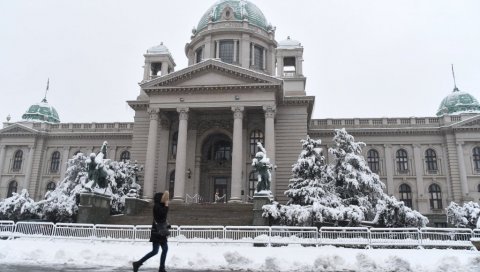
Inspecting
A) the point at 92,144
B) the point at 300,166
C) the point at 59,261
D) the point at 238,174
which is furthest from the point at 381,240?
the point at 92,144

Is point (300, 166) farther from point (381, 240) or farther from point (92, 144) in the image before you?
point (92, 144)

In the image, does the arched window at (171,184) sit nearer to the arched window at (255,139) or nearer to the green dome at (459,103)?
the arched window at (255,139)

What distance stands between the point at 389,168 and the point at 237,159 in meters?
19.2

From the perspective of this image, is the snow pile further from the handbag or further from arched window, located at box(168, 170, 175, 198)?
the handbag

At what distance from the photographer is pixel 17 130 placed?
1852 inches

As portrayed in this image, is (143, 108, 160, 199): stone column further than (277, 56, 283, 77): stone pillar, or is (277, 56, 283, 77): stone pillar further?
(277, 56, 283, 77): stone pillar

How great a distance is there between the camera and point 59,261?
1141 cm

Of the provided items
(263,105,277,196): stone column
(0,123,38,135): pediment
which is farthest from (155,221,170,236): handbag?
(0,123,38,135): pediment

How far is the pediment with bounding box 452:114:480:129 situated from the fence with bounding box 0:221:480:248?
85.8ft

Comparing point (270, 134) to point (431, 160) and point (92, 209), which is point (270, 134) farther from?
point (431, 160)

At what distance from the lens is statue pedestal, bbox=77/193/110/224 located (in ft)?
79.7

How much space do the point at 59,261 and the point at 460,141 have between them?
132 ft

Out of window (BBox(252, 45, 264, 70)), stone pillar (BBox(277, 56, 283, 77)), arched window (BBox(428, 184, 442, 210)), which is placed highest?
window (BBox(252, 45, 264, 70))

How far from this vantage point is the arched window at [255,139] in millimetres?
35812
